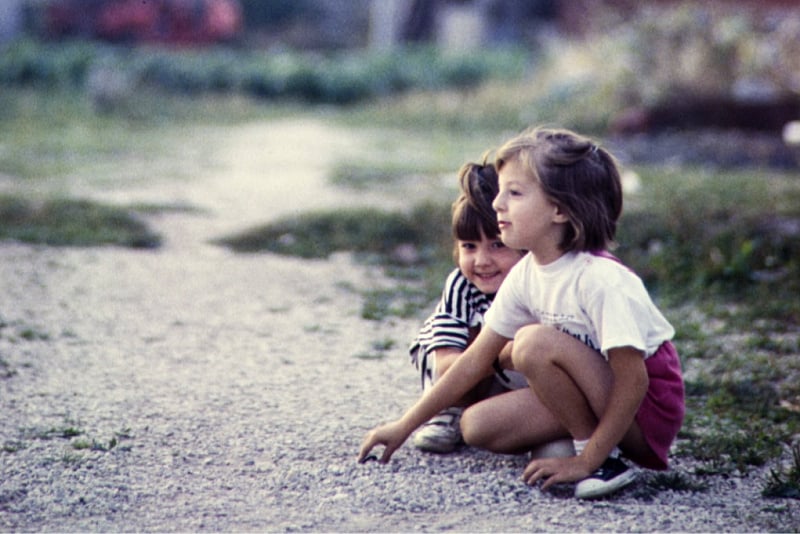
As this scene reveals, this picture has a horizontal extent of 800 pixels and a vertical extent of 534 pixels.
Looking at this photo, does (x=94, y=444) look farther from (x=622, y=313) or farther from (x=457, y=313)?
(x=622, y=313)

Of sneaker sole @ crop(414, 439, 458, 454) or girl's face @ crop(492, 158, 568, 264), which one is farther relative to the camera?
sneaker sole @ crop(414, 439, 458, 454)

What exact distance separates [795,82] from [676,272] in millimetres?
5687

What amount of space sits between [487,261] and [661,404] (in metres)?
0.67

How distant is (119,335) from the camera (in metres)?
4.71

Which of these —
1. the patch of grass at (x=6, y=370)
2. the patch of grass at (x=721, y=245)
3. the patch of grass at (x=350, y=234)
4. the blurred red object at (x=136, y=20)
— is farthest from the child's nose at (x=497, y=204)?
the blurred red object at (x=136, y=20)

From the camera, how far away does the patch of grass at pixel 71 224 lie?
253 inches

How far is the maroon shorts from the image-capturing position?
3086 millimetres

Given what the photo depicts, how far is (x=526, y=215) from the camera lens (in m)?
3.00

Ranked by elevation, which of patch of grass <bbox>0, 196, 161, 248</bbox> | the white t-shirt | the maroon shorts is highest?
the white t-shirt

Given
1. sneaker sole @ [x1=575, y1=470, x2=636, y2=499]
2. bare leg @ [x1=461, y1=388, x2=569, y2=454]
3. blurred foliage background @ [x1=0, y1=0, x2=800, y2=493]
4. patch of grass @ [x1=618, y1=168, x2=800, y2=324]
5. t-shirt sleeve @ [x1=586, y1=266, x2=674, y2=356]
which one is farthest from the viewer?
patch of grass @ [x1=618, y1=168, x2=800, y2=324]

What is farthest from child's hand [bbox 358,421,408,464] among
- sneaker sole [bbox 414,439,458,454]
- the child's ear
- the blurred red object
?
the blurred red object

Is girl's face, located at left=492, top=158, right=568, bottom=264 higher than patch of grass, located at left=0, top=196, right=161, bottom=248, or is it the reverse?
girl's face, located at left=492, top=158, right=568, bottom=264

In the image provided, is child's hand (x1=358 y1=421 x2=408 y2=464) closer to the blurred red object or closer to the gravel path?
the gravel path

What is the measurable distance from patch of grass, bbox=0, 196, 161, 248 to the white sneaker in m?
3.40
